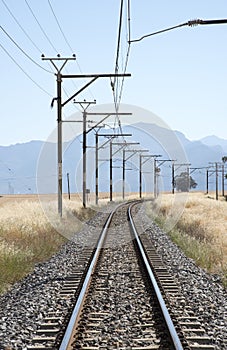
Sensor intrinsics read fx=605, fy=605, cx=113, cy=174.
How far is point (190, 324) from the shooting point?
763cm

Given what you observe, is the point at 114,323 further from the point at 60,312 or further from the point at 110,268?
the point at 110,268

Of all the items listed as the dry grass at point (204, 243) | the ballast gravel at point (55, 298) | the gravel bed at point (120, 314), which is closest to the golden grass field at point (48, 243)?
the dry grass at point (204, 243)

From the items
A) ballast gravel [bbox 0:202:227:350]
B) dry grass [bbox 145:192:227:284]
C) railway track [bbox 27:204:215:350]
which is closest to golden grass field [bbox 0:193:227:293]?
dry grass [bbox 145:192:227:284]

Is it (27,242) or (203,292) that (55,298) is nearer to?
(203,292)

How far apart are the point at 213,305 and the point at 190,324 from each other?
1.45m

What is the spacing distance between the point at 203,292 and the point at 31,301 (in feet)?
9.35

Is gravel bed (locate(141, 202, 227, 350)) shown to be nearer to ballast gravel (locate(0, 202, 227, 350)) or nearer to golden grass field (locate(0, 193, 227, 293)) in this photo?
ballast gravel (locate(0, 202, 227, 350))

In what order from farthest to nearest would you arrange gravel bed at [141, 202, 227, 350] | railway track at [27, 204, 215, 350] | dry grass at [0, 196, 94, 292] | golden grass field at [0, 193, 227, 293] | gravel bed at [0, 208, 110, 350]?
golden grass field at [0, 193, 227, 293] → dry grass at [0, 196, 94, 292] → gravel bed at [141, 202, 227, 350] → gravel bed at [0, 208, 110, 350] → railway track at [27, 204, 215, 350]

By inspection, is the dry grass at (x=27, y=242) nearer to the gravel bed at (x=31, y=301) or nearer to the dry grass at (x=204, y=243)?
A: the gravel bed at (x=31, y=301)

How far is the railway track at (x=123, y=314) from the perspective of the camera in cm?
684

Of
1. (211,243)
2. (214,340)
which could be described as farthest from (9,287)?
(211,243)

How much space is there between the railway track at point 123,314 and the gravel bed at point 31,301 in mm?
179

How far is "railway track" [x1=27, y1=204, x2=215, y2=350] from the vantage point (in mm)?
6844

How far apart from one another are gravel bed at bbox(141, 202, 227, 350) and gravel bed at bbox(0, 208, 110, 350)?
6.84 feet
